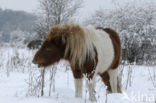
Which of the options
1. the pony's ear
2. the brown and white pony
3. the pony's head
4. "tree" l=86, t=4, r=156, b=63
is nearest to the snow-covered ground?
the brown and white pony

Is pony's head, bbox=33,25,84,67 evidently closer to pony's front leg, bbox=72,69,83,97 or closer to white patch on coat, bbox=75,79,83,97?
pony's front leg, bbox=72,69,83,97

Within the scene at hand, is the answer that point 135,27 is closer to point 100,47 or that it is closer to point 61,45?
point 100,47

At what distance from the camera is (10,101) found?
8.35ft

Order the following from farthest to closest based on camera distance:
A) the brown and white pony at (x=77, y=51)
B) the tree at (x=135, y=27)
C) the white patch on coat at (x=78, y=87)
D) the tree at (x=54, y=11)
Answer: the tree at (x=54, y=11) < the tree at (x=135, y=27) < the white patch on coat at (x=78, y=87) < the brown and white pony at (x=77, y=51)

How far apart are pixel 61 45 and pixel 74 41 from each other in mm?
237

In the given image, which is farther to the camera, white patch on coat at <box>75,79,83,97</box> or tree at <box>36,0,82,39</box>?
tree at <box>36,0,82,39</box>

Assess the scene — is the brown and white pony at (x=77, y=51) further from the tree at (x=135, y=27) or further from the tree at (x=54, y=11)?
the tree at (x=54, y=11)

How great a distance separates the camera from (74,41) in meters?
2.85

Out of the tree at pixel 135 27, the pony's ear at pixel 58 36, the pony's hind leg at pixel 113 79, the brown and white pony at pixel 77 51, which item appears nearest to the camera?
the brown and white pony at pixel 77 51

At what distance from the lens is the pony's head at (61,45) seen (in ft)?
9.34

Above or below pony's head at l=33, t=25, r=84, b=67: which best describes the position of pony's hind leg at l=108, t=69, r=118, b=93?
below

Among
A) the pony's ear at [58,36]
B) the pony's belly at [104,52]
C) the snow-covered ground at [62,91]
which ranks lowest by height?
the snow-covered ground at [62,91]

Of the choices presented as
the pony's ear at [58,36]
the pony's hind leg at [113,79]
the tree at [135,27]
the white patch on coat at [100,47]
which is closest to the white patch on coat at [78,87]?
the white patch on coat at [100,47]

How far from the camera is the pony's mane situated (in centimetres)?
279
